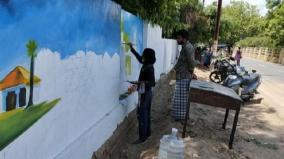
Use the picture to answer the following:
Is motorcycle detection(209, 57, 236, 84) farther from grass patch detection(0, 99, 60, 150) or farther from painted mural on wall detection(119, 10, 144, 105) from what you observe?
grass patch detection(0, 99, 60, 150)

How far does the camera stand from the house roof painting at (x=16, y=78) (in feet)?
9.15

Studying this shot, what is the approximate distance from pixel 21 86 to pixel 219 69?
526 inches

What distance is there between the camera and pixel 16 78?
296 centimetres

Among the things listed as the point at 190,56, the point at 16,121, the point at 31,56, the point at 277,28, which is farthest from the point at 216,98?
the point at 277,28

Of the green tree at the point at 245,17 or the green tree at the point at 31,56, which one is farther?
the green tree at the point at 245,17

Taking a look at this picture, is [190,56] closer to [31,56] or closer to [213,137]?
[213,137]

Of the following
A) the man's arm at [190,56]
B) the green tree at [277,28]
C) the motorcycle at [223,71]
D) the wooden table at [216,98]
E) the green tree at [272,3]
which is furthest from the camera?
the green tree at [272,3]

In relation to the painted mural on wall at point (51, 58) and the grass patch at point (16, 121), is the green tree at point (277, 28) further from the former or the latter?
the grass patch at point (16, 121)

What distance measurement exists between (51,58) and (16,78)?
Result: 66 cm

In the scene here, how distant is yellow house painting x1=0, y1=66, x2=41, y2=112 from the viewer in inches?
110

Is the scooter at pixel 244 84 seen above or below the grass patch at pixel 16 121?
below

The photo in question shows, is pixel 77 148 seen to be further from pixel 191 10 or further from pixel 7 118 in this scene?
pixel 191 10

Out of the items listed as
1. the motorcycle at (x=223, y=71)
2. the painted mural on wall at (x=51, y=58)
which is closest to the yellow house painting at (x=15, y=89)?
the painted mural on wall at (x=51, y=58)

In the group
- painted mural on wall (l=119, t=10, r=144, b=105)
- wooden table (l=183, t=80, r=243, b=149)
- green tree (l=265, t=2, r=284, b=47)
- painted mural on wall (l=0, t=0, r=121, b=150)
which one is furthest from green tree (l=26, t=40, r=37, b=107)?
green tree (l=265, t=2, r=284, b=47)
